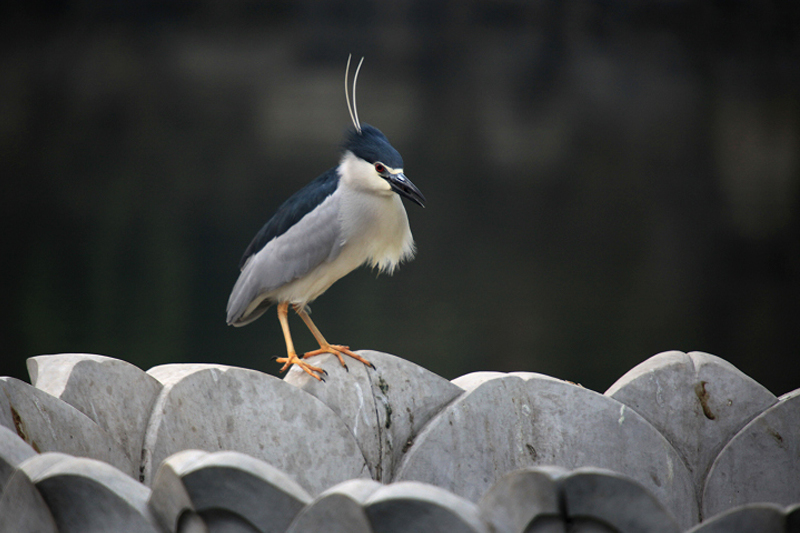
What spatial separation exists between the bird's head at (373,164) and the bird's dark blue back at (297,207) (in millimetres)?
64

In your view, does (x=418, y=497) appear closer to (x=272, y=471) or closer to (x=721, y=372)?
(x=272, y=471)

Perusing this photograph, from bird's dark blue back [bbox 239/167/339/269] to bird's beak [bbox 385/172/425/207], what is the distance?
0.68 feet

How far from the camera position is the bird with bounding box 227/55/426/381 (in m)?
1.68

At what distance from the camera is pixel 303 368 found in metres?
1.44

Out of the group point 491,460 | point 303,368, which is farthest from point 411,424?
point 303,368

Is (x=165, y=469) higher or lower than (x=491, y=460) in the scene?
higher

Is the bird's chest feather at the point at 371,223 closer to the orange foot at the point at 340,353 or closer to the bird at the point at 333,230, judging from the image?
the bird at the point at 333,230

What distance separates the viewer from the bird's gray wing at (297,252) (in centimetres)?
171

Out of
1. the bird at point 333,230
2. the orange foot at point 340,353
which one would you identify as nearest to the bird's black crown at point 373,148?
the bird at point 333,230

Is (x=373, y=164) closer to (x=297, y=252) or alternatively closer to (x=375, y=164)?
(x=375, y=164)

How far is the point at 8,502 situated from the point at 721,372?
1.19 m

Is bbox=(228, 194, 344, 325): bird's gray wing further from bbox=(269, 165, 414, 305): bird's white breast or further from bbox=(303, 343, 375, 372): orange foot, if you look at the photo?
bbox=(303, 343, 375, 372): orange foot

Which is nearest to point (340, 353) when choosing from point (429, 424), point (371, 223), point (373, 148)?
point (429, 424)

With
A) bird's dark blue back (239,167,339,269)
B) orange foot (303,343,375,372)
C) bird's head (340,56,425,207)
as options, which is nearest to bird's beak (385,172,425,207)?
bird's head (340,56,425,207)
